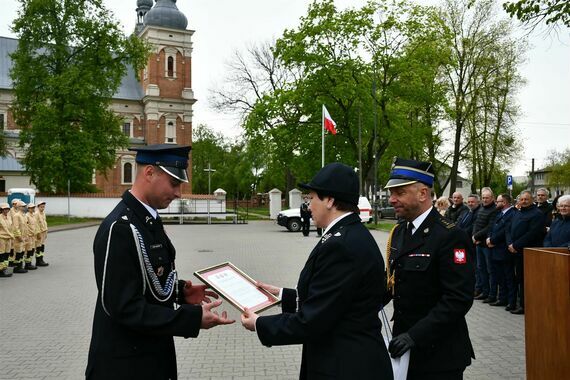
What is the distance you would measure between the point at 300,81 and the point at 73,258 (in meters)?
21.6

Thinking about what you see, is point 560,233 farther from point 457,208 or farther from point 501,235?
point 457,208

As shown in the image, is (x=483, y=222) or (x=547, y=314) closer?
(x=547, y=314)

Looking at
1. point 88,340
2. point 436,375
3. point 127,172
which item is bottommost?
point 88,340

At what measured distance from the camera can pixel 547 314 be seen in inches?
173

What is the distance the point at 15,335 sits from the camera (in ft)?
25.6

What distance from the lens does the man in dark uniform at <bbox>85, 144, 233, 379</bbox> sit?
2.80m

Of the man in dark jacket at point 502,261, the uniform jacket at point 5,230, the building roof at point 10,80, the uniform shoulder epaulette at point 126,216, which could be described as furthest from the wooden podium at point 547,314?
the building roof at point 10,80

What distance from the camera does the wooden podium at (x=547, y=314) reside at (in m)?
4.16

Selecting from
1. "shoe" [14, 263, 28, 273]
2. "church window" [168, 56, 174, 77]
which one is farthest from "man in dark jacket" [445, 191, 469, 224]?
"church window" [168, 56, 174, 77]

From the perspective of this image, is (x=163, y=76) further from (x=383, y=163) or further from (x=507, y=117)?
(x=507, y=117)

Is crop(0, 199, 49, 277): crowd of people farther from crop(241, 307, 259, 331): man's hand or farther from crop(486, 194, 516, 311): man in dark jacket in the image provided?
crop(241, 307, 259, 331): man's hand

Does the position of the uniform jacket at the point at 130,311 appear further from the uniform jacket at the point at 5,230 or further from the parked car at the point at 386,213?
the parked car at the point at 386,213

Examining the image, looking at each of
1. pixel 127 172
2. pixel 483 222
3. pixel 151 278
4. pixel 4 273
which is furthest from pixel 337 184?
pixel 127 172

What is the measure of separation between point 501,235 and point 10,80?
6844 cm
